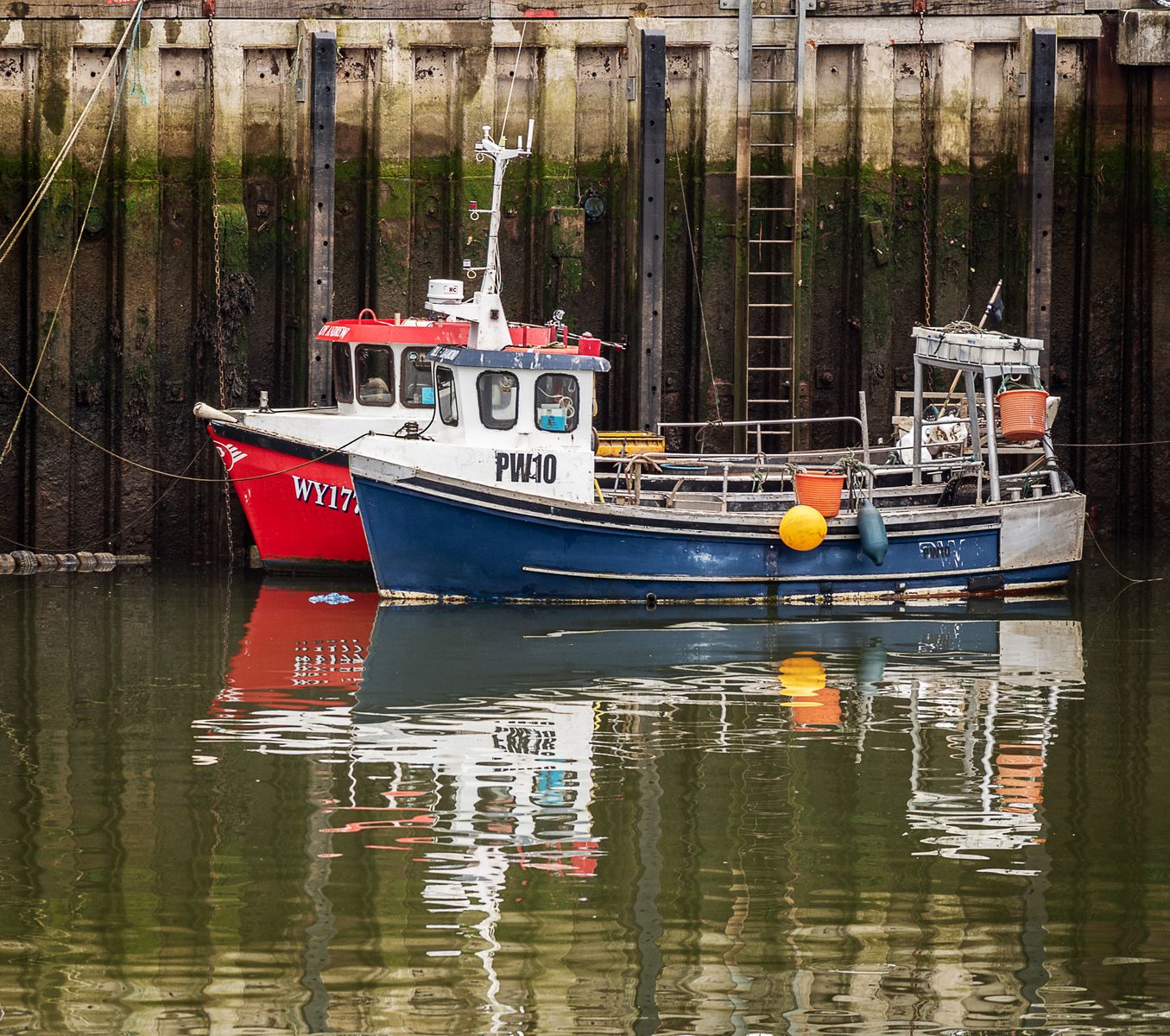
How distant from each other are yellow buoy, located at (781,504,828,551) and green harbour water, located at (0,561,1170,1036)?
3.32 feet

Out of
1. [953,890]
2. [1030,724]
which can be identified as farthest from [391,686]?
[953,890]

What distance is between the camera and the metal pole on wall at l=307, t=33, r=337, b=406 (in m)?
17.5

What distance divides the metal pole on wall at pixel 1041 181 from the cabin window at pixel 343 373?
6.17 meters

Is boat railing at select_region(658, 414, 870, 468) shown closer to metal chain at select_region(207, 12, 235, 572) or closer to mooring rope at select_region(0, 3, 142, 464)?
metal chain at select_region(207, 12, 235, 572)

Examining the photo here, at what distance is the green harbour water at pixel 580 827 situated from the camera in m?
7.53

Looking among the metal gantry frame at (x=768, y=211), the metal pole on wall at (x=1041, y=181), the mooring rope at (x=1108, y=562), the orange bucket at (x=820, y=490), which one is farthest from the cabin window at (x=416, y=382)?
the mooring rope at (x=1108, y=562)

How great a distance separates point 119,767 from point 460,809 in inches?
80.2

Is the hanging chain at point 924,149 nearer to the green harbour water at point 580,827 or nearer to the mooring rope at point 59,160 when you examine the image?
the green harbour water at point 580,827

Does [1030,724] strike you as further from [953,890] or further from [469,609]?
[469,609]

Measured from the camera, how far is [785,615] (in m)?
16.0

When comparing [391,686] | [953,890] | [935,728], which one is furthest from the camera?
[391,686]

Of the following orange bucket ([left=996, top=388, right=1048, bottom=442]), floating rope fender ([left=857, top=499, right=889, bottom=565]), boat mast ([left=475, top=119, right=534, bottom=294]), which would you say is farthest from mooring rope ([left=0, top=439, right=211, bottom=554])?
orange bucket ([left=996, top=388, right=1048, bottom=442])

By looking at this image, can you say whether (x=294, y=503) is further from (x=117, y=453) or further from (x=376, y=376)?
(x=117, y=453)

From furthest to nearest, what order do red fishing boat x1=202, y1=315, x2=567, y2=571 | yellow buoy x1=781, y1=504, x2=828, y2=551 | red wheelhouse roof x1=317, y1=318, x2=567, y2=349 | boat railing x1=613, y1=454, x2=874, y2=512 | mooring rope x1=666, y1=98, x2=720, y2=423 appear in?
mooring rope x1=666, y1=98, x2=720, y2=423
red wheelhouse roof x1=317, y1=318, x2=567, y2=349
red fishing boat x1=202, y1=315, x2=567, y2=571
boat railing x1=613, y1=454, x2=874, y2=512
yellow buoy x1=781, y1=504, x2=828, y2=551
